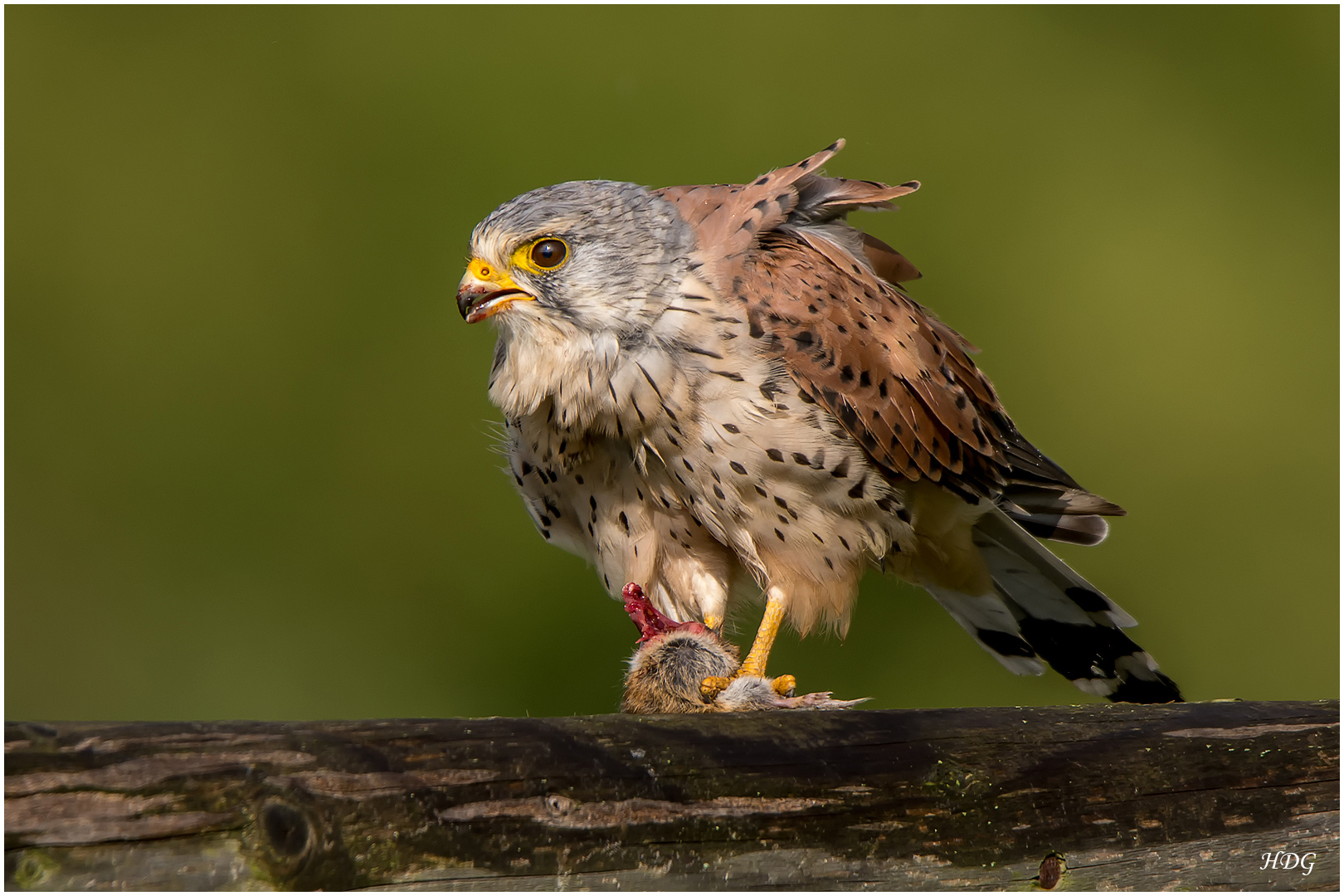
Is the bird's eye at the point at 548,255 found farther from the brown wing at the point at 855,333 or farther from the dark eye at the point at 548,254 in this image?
the brown wing at the point at 855,333

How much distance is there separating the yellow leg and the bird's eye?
73cm

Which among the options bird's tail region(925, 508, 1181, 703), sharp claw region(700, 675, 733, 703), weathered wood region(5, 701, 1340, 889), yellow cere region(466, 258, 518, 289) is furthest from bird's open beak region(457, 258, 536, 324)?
bird's tail region(925, 508, 1181, 703)

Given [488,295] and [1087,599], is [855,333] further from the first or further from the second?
[1087,599]

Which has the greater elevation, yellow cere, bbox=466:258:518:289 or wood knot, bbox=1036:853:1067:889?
yellow cere, bbox=466:258:518:289

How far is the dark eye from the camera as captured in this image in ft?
6.45

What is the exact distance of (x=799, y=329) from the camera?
197 centimetres

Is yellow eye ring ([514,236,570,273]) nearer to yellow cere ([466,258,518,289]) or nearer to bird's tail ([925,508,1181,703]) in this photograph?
yellow cere ([466,258,518,289])

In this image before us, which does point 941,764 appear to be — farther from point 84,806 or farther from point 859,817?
point 84,806

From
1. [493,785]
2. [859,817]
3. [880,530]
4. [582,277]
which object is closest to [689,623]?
[880,530]

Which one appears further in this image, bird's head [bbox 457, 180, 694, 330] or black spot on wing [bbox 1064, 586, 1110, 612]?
black spot on wing [bbox 1064, 586, 1110, 612]

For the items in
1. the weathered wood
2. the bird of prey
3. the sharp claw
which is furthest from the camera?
the bird of prey

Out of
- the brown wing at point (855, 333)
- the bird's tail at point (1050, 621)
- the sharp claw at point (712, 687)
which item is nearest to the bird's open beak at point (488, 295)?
the brown wing at point (855, 333)

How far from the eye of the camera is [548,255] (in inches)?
77.4

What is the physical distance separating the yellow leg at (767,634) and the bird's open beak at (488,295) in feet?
2.37
